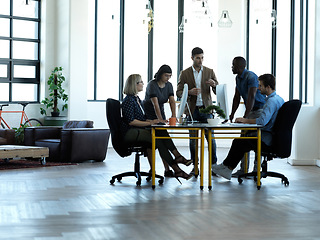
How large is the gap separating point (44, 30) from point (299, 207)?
845 centimetres

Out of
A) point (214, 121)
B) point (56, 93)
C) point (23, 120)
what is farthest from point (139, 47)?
point (214, 121)

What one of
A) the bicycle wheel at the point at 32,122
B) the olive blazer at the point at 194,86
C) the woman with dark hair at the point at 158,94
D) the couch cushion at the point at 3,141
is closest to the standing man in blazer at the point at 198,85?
the olive blazer at the point at 194,86

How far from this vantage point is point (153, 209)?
4738 millimetres

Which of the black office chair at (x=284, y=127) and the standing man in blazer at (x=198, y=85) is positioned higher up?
the standing man in blazer at (x=198, y=85)

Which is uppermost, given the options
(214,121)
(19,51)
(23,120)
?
(19,51)

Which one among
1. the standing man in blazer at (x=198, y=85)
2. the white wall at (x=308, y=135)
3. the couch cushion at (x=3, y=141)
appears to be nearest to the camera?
the standing man in blazer at (x=198, y=85)

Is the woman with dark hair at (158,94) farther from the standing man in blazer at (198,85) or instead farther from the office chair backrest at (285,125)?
the office chair backrest at (285,125)

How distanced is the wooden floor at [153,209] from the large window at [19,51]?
5111 millimetres

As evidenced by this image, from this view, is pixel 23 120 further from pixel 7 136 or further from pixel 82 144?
pixel 82 144

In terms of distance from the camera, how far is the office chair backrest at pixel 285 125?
5887mm

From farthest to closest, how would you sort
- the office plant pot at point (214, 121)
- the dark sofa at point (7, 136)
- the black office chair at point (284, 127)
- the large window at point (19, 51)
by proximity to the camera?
the large window at point (19, 51), the dark sofa at point (7, 136), the black office chair at point (284, 127), the office plant pot at point (214, 121)

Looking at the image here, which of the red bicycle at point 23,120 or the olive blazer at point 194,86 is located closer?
the olive blazer at point 194,86

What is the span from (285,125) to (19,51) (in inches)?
300

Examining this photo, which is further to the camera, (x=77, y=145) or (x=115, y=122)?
(x=77, y=145)
